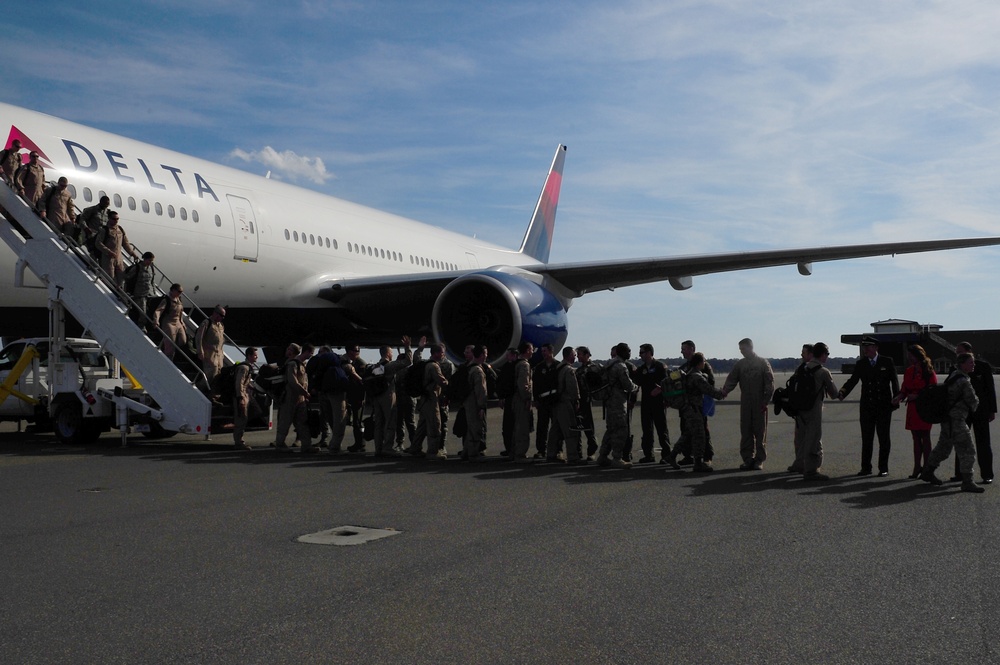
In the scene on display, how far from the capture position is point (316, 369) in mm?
11070

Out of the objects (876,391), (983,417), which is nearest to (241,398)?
(876,391)

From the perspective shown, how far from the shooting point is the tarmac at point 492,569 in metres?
3.63

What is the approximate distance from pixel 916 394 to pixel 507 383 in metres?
4.36

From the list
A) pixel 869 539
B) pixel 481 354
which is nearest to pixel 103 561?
pixel 869 539

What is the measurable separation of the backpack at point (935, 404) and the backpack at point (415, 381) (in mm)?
5296

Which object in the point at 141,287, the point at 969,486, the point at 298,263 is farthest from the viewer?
the point at 298,263

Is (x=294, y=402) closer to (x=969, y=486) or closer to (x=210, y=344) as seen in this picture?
(x=210, y=344)

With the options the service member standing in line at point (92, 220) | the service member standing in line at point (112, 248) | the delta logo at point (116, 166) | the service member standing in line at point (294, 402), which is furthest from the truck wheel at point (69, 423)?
the delta logo at point (116, 166)

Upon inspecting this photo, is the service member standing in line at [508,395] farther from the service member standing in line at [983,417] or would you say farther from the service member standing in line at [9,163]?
the service member standing in line at [9,163]

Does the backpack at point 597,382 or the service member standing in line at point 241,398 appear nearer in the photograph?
the backpack at point 597,382

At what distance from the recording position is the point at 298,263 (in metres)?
15.5

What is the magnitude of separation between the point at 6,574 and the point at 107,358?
7.68 m

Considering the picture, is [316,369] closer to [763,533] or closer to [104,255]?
[104,255]

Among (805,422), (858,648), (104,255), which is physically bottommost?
(858,648)
